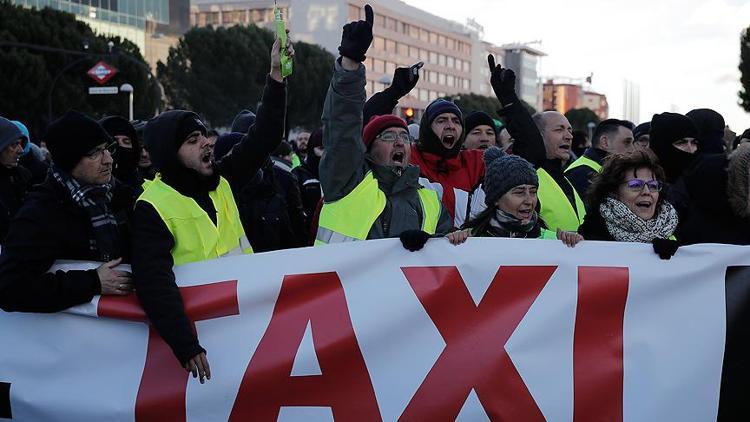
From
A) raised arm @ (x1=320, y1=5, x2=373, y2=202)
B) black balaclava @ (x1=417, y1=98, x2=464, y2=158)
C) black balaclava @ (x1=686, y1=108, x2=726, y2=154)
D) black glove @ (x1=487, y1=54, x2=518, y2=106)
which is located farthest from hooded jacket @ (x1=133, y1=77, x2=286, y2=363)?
black balaclava @ (x1=686, y1=108, x2=726, y2=154)

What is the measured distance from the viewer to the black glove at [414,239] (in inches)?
146

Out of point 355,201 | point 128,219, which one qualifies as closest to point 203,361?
point 128,219

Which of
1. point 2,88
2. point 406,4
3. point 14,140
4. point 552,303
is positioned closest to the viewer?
point 552,303

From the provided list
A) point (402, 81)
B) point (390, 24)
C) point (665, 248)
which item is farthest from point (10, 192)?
point (390, 24)

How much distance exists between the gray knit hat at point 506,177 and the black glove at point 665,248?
0.59m

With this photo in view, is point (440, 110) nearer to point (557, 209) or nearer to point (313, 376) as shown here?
point (557, 209)

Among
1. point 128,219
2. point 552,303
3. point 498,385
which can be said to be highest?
point 128,219

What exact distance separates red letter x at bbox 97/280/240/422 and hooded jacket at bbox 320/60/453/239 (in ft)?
2.26

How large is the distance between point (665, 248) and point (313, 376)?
5.10 feet

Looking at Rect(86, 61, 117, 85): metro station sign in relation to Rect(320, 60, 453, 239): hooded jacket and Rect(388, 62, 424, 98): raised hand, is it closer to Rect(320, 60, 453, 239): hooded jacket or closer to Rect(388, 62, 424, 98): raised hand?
Rect(388, 62, 424, 98): raised hand

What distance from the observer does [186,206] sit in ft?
11.9

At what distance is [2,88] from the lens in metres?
38.6

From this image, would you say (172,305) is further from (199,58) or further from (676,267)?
(199,58)

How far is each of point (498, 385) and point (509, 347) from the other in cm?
17
